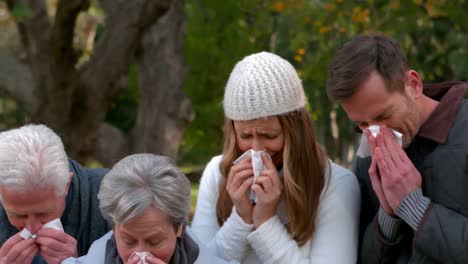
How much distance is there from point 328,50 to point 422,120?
33.9 ft

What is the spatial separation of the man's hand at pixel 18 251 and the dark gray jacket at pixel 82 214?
293mm

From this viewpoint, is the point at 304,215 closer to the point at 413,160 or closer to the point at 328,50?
the point at 413,160

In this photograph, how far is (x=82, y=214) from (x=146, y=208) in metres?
0.72

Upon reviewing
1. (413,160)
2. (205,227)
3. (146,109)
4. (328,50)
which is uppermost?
(413,160)

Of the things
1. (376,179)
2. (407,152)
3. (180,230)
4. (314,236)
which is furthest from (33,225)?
(407,152)

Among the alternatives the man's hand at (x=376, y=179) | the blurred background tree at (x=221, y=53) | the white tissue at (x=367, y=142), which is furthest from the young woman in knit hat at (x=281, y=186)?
the blurred background tree at (x=221, y=53)

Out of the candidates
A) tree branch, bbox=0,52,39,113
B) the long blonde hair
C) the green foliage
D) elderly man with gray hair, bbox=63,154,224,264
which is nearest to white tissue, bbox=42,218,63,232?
→ elderly man with gray hair, bbox=63,154,224,264

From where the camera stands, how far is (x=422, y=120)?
3684 mm

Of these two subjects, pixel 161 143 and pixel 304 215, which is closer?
pixel 304 215

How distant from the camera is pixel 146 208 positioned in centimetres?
347

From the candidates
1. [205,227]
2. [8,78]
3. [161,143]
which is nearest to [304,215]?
[205,227]

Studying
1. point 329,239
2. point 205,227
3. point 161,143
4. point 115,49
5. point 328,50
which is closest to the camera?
point 329,239

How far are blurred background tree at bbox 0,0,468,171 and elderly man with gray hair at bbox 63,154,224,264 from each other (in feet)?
18.1

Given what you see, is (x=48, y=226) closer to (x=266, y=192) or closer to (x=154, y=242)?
(x=154, y=242)
